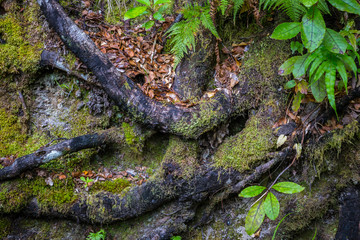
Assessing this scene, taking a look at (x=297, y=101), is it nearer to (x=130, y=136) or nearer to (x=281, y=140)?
(x=281, y=140)

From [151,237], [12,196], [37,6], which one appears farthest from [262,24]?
[12,196]

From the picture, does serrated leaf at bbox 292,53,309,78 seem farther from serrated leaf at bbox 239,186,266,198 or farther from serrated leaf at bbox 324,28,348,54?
serrated leaf at bbox 239,186,266,198

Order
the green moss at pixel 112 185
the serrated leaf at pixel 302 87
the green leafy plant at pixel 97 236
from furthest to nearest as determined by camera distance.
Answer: the green moss at pixel 112 185, the green leafy plant at pixel 97 236, the serrated leaf at pixel 302 87

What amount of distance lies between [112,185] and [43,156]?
95 cm

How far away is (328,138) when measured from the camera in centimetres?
296

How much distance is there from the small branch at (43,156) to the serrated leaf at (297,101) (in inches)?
105

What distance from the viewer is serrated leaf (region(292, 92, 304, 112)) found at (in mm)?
3022

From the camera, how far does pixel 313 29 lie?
7.81ft

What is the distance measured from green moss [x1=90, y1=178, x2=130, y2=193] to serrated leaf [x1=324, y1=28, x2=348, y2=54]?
2.84 metres

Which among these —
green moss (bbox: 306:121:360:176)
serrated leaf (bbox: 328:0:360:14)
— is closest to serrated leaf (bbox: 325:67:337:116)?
serrated leaf (bbox: 328:0:360:14)

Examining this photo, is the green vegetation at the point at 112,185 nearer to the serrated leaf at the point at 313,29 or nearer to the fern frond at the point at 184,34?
the fern frond at the point at 184,34

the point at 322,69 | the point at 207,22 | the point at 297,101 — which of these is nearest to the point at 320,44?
the point at 322,69

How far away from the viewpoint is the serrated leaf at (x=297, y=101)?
3.02m

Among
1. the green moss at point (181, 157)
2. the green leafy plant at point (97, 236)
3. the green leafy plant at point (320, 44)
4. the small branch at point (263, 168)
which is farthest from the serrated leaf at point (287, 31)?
the green leafy plant at point (97, 236)
